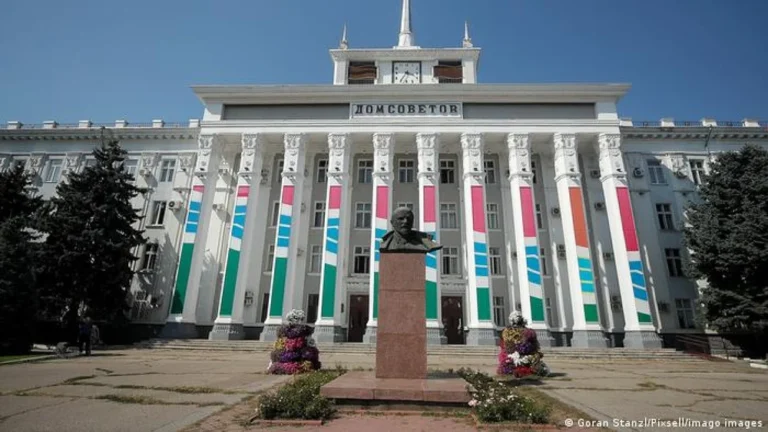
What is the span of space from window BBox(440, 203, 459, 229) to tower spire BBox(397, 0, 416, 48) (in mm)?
14687

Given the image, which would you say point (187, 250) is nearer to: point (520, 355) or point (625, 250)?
point (520, 355)

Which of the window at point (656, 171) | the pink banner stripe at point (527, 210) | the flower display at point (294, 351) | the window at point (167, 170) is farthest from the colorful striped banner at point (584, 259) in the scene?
the window at point (167, 170)

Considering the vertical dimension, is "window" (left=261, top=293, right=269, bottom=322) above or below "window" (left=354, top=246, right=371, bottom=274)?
below

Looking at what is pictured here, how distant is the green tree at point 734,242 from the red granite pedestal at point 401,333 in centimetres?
1975

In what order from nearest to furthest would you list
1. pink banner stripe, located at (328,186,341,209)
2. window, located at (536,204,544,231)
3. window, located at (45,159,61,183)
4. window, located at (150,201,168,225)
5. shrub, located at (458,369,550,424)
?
shrub, located at (458,369,550,424), pink banner stripe, located at (328,186,341,209), window, located at (536,204,544,231), window, located at (150,201,168,225), window, located at (45,159,61,183)

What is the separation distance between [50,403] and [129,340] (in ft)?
68.5

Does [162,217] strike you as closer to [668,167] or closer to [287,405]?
[287,405]

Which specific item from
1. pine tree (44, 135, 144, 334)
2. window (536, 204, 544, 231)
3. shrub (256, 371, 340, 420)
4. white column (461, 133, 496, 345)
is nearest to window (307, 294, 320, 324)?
white column (461, 133, 496, 345)

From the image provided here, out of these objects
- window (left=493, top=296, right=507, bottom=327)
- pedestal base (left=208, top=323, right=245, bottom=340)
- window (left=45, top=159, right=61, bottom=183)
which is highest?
window (left=45, top=159, right=61, bottom=183)

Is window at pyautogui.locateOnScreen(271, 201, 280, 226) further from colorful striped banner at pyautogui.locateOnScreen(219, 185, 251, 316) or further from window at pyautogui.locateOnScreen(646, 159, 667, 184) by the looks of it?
window at pyautogui.locateOnScreen(646, 159, 667, 184)

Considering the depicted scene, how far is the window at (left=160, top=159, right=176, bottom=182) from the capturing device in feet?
91.3

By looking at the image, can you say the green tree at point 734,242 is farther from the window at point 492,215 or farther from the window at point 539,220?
the window at point 492,215

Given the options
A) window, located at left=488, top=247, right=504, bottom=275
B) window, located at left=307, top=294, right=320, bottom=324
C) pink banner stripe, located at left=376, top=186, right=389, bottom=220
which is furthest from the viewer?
window, located at left=488, top=247, right=504, bottom=275

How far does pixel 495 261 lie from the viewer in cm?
2483
